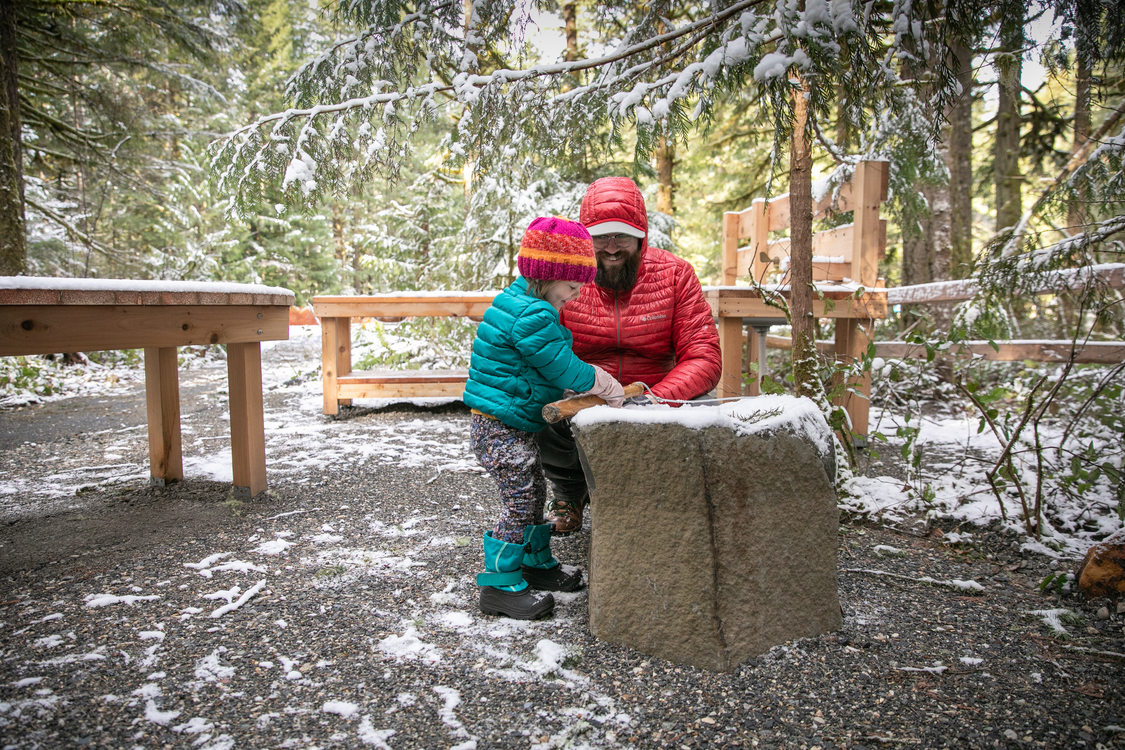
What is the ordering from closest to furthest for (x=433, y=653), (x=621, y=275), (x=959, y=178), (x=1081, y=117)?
(x=433, y=653) → (x=621, y=275) → (x=1081, y=117) → (x=959, y=178)

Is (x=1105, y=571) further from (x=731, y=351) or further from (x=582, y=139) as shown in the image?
(x=582, y=139)

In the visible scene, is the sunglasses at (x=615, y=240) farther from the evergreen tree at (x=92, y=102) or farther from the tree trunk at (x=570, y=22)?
the evergreen tree at (x=92, y=102)

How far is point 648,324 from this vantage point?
109 inches

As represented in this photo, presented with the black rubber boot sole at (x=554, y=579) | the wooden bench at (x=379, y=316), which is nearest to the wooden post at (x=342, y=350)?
the wooden bench at (x=379, y=316)

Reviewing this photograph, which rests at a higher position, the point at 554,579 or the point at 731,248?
the point at 731,248

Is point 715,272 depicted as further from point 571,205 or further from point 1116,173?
point 1116,173

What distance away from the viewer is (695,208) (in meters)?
15.4

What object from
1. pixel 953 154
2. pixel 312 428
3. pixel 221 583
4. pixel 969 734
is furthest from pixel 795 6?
pixel 953 154

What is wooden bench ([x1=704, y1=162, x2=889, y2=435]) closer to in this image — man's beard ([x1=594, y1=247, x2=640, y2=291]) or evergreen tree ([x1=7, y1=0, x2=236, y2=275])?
man's beard ([x1=594, y1=247, x2=640, y2=291])

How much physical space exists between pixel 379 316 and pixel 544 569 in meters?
3.84

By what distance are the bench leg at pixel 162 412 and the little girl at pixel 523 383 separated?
7.34 ft

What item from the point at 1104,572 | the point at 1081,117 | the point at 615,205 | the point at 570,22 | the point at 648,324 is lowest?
the point at 1104,572

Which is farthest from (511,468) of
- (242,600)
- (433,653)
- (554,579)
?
(242,600)

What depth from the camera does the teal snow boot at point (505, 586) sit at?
84.3 inches
